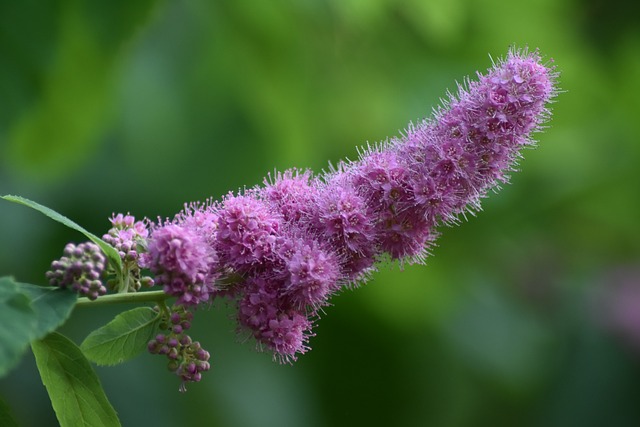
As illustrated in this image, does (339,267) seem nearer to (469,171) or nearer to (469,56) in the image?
(469,171)

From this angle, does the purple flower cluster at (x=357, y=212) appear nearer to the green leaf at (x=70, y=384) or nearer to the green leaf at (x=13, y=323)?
the green leaf at (x=70, y=384)

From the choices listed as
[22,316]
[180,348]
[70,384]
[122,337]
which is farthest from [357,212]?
[22,316]

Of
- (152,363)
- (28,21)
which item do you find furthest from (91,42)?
(152,363)

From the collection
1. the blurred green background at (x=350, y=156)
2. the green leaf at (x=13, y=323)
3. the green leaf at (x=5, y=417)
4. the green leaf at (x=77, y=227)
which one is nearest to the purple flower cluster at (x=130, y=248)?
the green leaf at (x=77, y=227)

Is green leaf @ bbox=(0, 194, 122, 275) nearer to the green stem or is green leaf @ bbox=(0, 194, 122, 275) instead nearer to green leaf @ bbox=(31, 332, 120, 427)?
the green stem

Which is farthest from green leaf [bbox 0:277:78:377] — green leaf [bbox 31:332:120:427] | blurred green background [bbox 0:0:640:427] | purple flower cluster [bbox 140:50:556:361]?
blurred green background [bbox 0:0:640:427]
